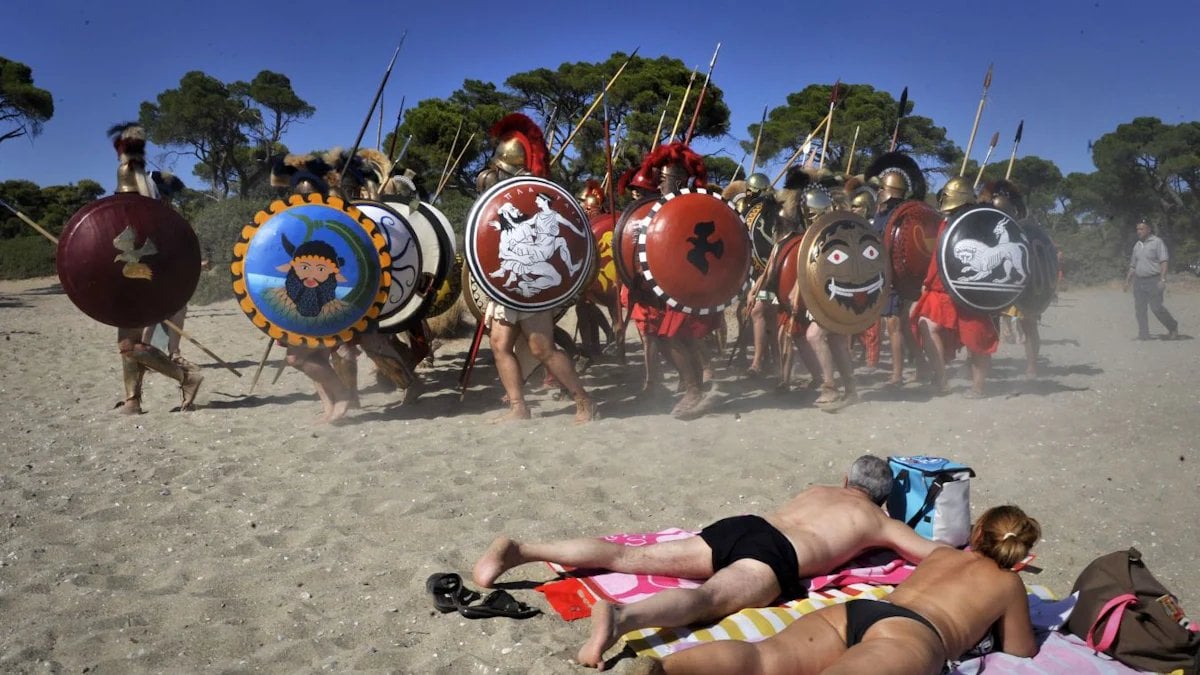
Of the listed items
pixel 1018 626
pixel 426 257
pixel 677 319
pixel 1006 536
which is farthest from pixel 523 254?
pixel 1018 626

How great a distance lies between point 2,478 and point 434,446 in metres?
2.43

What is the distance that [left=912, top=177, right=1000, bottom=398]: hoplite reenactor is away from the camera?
7059 mm

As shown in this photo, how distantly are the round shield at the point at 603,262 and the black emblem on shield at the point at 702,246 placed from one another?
1.40 m

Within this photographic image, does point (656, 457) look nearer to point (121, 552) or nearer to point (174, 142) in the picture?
point (121, 552)

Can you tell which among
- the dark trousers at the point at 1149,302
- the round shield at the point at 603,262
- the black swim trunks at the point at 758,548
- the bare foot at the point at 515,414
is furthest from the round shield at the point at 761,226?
the dark trousers at the point at 1149,302

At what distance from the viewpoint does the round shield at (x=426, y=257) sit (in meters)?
6.95

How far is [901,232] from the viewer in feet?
23.7

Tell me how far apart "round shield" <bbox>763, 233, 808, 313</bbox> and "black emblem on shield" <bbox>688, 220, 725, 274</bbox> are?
0.97 m

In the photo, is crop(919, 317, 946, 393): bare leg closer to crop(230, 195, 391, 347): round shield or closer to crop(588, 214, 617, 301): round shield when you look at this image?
crop(588, 214, 617, 301): round shield

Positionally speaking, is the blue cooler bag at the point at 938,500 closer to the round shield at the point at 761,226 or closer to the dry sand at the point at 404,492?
the dry sand at the point at 404,492

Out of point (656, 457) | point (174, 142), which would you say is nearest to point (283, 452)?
point (656, 457)

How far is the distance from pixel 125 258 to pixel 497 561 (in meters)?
3.96

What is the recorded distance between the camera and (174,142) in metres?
28.8

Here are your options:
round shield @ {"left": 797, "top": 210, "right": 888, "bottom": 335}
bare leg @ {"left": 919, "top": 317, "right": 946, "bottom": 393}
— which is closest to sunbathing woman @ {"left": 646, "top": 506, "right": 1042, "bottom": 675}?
round shield @ {"left": 797, "top": 210, "right": 888, "bottom": 335}
